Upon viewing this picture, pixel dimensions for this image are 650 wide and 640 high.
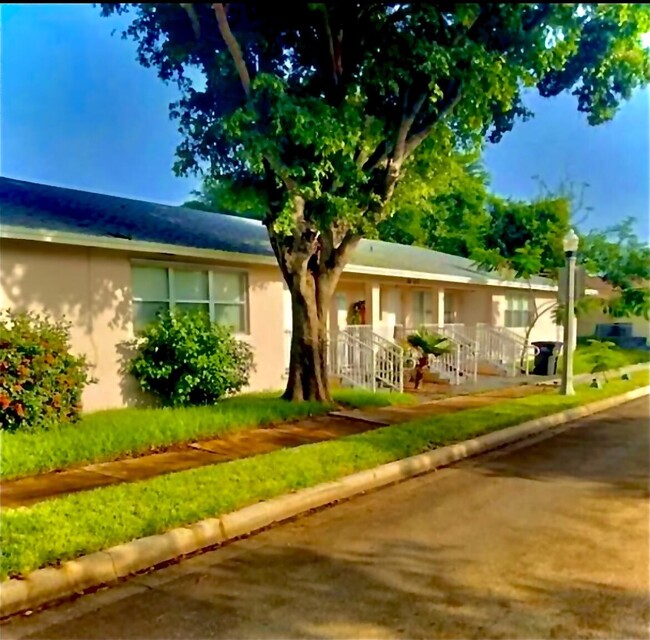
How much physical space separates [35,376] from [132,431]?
1339 millimetres

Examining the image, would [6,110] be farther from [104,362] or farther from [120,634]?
[104,362]

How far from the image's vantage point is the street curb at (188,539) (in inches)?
149

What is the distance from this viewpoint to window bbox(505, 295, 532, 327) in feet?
74.2

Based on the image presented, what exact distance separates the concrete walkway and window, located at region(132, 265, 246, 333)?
2905mm

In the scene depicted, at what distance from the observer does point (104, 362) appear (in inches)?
382

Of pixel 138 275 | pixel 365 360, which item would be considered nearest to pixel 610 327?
pixel 365 360

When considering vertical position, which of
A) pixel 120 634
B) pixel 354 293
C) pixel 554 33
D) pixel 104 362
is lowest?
pixel 120 634

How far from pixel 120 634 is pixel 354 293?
1327cm

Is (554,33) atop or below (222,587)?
atop

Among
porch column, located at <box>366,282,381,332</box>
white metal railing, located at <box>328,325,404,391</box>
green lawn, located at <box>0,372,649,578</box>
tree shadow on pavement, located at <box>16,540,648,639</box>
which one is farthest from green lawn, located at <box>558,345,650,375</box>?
tree shadow on pavement, located at <box>16,540,648,639</box>

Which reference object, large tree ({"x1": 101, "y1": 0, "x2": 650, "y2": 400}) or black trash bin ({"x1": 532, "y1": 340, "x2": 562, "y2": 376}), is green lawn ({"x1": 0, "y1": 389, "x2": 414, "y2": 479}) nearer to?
large tree ({"x1": 101, "y1": 0, "x2": 650, "y2": 400})

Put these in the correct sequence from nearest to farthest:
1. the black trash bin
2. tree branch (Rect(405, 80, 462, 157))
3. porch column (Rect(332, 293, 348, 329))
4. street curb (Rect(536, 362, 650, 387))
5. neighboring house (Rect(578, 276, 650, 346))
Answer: tree branch (Rect(405, 80, 462, 157))
porch column (Rect(332, 293, 348, 329))
street curb (Rect(536, 362, 650, 387))
the black trash bin
neighboring house (Rect(578, 276, 650, 346))

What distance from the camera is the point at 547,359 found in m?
18.1

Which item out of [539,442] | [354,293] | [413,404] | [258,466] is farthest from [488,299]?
[258,466]
